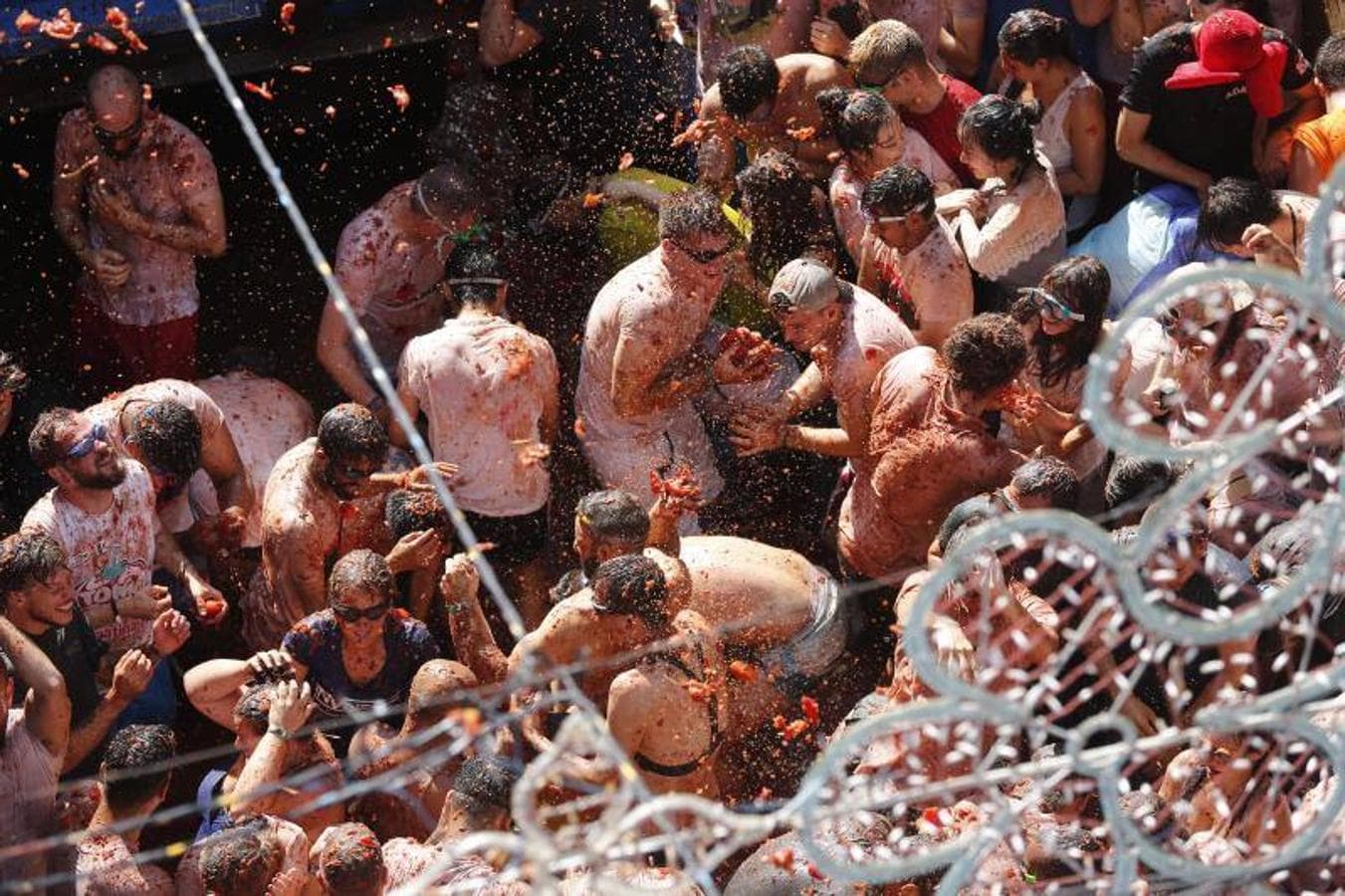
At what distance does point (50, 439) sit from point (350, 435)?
895mm

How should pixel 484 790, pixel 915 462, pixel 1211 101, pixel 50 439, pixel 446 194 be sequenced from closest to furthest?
1. pixel 484 790
2. pixel 50 439
3. pixel 915 462
4. pixel 1211 101
5. pixel 446 194

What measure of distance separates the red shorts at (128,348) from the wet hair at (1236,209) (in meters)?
3.88

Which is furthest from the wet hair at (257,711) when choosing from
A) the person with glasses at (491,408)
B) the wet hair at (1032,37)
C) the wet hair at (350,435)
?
the wet hair at (1032,37)

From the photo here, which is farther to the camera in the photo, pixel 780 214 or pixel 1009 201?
pixel 780 214

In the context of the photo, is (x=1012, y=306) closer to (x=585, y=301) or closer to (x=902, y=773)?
(x=902, y=773)

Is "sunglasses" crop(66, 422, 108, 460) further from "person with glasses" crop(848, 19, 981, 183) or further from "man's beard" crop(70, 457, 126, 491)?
"person with glasses" crop(848, 19, 981, 183)

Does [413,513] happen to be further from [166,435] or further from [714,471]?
[714,471]

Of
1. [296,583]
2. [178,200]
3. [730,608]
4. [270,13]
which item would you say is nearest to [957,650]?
[730,608]

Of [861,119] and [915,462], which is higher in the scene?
[861,119]

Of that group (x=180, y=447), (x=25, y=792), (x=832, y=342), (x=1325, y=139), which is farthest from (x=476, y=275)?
(x=1325, y=139)

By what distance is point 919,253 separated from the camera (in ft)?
21.6

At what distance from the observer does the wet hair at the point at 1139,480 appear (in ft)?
18.7

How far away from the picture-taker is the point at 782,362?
698 cm

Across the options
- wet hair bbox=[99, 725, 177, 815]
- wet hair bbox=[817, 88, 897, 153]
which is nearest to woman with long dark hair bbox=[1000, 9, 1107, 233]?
wet hair bbox=[817, 88, 897, 153]
